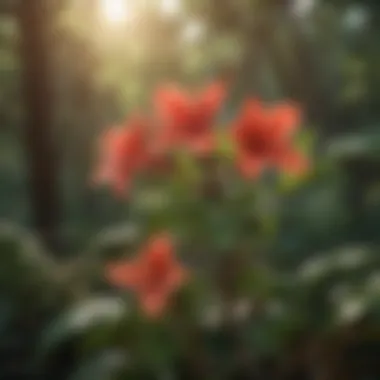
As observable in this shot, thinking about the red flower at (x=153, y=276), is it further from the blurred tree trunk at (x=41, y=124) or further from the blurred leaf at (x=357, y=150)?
the blurred tree trunk at (x=41, y=124)

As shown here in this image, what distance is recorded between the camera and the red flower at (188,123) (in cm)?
120

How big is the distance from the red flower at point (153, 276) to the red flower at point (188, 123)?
0.42 ft

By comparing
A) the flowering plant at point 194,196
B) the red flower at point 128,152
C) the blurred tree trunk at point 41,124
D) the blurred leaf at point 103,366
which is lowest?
the blurred leaf at point 103,366

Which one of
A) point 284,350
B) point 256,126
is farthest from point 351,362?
point 256,126

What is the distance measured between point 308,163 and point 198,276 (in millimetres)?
213

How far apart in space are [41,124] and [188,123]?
57cm

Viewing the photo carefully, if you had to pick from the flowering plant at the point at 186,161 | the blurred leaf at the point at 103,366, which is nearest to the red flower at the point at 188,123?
the flowering plant at the point at 186,161

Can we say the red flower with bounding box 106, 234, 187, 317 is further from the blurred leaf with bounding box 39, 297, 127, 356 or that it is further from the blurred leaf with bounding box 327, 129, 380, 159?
the blurred leaf with bounding box 327, 129, 380, 159

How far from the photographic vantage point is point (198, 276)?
1300 millimetres

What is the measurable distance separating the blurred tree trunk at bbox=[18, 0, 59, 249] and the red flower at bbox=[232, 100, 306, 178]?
0.57m

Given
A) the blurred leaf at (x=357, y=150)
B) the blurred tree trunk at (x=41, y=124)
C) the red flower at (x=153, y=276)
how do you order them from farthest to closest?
the blurred tree trunk at (x=41, y=124) → the blurred leaf at (x=357, y=150) → the red flower at (x=153, y=276)

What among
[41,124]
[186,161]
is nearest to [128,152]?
[186,161]

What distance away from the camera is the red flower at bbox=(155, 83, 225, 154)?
1.20 m

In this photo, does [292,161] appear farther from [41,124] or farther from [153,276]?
[41,124]
